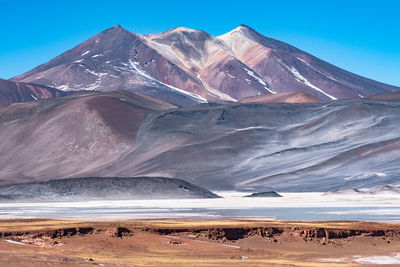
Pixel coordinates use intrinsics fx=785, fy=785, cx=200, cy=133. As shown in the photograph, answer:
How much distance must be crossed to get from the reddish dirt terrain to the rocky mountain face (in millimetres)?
72395

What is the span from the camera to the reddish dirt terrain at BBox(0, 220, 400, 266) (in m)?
26.3

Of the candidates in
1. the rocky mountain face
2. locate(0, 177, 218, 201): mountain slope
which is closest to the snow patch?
locate(0, 177, 218, 201): mountain slope

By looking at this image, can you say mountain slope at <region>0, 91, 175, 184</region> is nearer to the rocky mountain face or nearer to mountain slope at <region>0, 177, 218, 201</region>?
the rocky mountain face

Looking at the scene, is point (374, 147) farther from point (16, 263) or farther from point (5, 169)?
point (16, 263)

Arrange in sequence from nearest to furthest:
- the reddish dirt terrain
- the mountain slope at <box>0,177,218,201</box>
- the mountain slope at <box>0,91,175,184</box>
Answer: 1. the reddish dirt terrain
2. the mountain slope at <box>0,177,218,201</box>
3. the mountain slope at <box>0,91,175,184</box>

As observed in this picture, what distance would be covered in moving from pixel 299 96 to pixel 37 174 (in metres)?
76.4

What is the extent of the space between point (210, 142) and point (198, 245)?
117m

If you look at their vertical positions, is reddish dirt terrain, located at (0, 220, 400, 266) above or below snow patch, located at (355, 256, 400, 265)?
above

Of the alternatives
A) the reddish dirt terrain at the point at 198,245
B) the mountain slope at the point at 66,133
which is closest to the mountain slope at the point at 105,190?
the mountain slope at the point at 66,133

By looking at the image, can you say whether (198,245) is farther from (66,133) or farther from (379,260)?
(66,133)

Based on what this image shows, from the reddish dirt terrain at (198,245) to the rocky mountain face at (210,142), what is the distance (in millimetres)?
72395

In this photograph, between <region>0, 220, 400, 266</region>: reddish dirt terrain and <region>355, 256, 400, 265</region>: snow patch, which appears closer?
<region>0, 220, 400, 266</region>: reddish dirt terrain

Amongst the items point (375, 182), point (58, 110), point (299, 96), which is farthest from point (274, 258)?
point (299, 96)

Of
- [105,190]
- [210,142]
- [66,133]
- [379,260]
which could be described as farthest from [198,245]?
[66,133]
